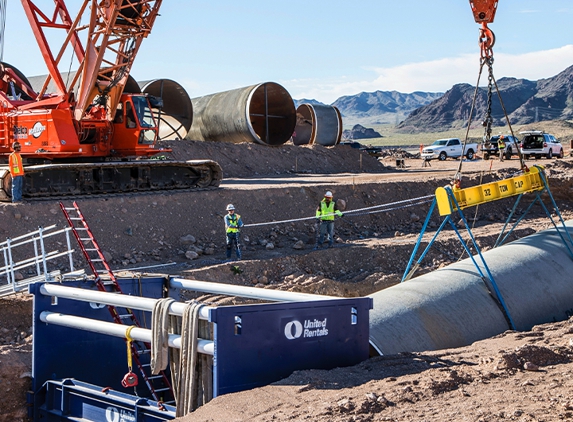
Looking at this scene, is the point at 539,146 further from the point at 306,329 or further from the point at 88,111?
the point at 306,329

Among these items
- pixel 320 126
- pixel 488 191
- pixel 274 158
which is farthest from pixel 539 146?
pixel 488 191

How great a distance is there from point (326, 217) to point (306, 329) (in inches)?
412

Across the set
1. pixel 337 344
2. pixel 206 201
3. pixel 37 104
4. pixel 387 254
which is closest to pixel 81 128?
pixel 37 104

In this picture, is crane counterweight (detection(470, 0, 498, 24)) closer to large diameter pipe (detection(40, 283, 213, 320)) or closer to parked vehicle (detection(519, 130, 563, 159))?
large diameter pipe (detection(40, 283, 213, 320))

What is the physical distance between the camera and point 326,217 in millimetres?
17422

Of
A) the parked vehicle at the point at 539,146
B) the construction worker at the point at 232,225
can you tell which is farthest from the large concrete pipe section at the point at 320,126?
the construction worker at the point at 232,225

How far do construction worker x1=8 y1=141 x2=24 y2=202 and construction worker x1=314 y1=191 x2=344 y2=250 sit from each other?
644 cm

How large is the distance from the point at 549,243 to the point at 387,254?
5.86m

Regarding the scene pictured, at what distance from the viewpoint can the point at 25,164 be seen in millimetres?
18031

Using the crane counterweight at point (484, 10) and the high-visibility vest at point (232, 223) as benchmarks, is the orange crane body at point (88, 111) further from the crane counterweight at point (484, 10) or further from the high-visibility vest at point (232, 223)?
the crane counterweight at point (484, 10)

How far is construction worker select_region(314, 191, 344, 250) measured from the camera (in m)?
17.4

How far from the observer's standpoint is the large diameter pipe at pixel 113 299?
6.80 m

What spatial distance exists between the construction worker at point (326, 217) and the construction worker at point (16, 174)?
6443mm

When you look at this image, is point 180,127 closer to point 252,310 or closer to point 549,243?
point 549,243
